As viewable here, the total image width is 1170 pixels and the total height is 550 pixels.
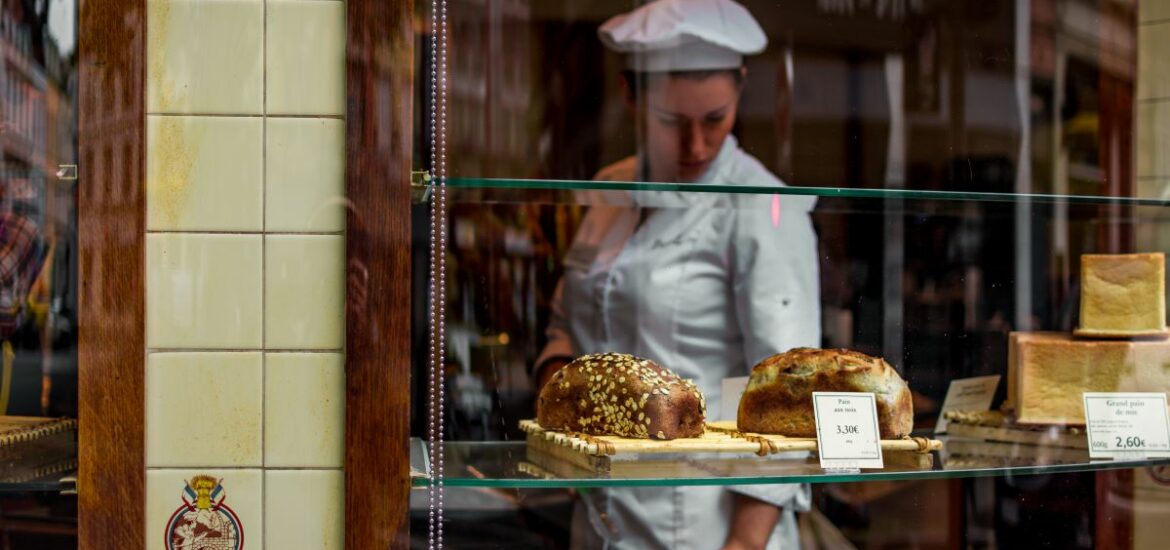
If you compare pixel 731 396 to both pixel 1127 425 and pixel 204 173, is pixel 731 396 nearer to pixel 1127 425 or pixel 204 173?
pixel 1127 425

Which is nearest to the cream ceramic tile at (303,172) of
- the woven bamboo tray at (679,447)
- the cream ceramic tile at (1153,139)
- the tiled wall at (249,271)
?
the tiled wall at (249,271)

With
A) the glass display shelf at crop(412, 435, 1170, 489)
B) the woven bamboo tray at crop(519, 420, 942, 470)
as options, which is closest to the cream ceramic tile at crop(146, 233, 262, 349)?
the glass display shelf at crop(412, 435, 1170, 489)

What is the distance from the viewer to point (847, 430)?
1.31m

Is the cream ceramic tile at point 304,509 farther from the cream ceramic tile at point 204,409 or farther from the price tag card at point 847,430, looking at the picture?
the price tag card at point 847,430

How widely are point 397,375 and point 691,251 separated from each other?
0.83 m

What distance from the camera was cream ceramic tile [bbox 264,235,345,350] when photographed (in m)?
1.16

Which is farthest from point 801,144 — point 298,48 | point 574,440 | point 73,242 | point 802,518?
point 73,242

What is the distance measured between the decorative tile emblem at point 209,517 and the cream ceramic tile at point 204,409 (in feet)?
0.07

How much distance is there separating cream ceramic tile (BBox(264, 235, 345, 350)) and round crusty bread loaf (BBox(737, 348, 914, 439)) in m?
0.54

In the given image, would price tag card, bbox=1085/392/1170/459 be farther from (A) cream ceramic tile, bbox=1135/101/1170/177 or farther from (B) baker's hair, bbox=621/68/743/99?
(B) baker's hair, bbox=621/68/743/99

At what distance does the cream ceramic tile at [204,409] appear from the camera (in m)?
1.16

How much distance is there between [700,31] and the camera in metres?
1.93

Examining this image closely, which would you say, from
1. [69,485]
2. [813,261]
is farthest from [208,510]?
[813,261]

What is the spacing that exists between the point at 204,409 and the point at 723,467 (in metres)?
0.55
